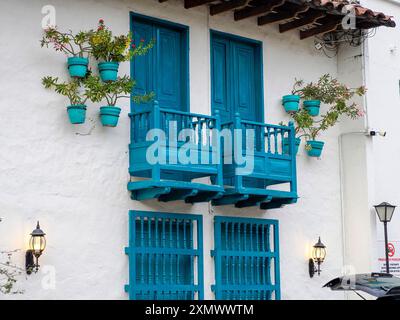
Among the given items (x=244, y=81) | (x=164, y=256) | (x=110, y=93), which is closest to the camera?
(x=110, y=93)

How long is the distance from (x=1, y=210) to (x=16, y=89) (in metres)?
1.68

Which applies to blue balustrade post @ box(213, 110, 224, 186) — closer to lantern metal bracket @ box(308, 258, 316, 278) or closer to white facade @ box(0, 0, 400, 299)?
white facade @ box(0, 0, 400, 299)

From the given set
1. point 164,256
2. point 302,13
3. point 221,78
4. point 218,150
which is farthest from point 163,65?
point 164,256

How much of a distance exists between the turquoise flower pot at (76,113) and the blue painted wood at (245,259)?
306 cm

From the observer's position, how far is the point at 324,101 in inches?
628

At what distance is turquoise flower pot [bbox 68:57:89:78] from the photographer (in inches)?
497

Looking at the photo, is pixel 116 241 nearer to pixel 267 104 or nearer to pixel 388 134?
pixel 267 104

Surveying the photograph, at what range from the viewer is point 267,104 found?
15.5 meters

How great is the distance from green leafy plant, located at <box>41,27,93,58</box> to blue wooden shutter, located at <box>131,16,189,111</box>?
109 cm

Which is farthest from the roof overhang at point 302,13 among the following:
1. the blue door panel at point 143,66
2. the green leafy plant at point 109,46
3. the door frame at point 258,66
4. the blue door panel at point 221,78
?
the green leafy plant at point 109,46

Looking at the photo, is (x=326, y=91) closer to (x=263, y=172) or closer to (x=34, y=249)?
(x=263, y=172)

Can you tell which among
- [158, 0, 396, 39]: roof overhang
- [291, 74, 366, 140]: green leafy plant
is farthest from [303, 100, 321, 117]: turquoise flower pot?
[158, 0, 396, 39]: roof overhang

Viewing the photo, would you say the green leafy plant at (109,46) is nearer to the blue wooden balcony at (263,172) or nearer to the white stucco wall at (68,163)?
the white stucco wall at (68,163)

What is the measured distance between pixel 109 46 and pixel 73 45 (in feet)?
1.71
